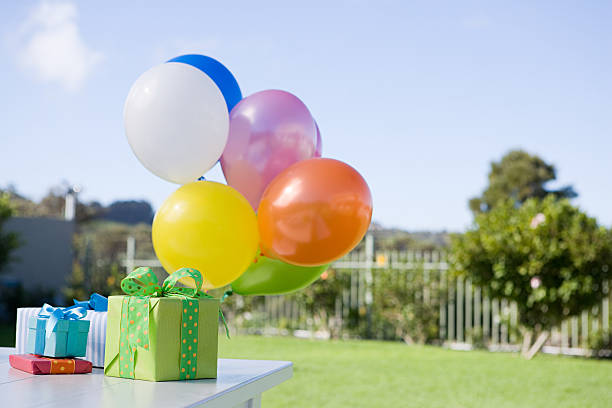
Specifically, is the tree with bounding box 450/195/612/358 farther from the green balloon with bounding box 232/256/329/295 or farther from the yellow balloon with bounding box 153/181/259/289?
the yellow balloon with bounding box 153/181/259/289

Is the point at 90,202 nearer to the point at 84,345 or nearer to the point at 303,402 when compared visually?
the point at 303,402

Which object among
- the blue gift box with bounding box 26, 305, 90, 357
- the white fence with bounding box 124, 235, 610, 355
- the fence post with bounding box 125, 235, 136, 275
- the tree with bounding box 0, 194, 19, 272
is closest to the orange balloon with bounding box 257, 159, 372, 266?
the blue gift box with bounding box 26, 305, 90, 357

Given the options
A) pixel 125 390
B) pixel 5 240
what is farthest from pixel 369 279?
pixel 125 390

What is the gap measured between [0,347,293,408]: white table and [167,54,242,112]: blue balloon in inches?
49.1

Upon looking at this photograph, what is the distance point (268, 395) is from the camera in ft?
17.4

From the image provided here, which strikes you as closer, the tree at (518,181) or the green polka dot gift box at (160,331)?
the green polka dot gift box at (160,331)

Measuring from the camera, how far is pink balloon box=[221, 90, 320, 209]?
8.48ft

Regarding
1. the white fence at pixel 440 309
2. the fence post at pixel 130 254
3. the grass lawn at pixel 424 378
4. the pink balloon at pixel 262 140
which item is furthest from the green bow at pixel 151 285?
the fence post at pixel 130 254

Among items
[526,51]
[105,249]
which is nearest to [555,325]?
[526,51]

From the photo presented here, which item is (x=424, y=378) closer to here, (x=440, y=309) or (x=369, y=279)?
(x=440, y=309)

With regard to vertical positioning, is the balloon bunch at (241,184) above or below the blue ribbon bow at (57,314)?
above

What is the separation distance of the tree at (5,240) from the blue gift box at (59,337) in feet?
34.4

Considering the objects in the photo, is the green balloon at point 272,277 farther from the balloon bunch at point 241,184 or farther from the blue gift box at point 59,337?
the blue gift box at point 59,337

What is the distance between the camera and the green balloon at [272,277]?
2637 millimetres
